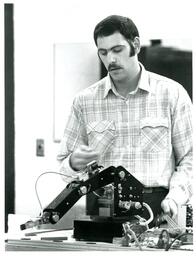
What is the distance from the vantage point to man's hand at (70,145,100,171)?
1.41 m

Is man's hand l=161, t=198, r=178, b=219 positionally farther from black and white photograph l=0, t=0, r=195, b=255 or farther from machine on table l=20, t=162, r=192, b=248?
machine on table l=20, t=162, r=192, b=248

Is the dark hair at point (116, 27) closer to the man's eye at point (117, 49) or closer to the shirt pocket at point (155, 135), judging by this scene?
the man's eye at point (117, 49)

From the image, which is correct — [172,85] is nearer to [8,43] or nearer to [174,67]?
[174,67]

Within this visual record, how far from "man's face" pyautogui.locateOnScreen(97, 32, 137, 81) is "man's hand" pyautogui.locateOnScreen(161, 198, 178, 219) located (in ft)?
1.48

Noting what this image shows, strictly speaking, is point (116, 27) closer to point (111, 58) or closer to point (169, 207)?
point (111, 58)

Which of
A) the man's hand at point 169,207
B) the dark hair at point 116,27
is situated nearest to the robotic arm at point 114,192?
the man's hand at point 169,207

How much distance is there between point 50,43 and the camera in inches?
73.2

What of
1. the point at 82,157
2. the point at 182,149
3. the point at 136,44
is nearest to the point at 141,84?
the point at 136,44

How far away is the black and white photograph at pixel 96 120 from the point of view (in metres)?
1.35

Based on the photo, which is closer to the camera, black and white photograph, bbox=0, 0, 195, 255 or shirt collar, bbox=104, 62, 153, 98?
black and white photograph, bbox=0, 0, 195, 255

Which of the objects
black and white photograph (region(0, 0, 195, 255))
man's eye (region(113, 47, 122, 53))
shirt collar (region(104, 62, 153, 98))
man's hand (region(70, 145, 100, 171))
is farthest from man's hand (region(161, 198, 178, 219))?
man's eye (region(113, 47, 122, 53))

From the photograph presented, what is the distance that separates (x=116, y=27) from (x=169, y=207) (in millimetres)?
613

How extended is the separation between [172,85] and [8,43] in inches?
23.6

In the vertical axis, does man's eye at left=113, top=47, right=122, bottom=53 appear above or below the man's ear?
below
